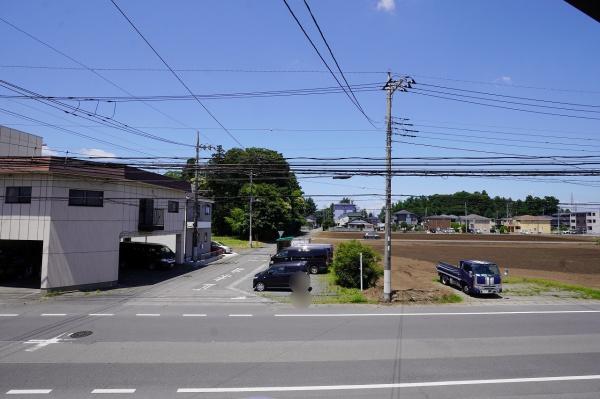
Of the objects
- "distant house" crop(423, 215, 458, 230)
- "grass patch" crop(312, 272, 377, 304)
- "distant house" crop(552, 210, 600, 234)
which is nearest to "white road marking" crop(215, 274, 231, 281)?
"grass patch" crop(312, 272, 377, 304)

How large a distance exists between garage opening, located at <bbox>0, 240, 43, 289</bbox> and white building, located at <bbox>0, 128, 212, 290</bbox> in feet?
2.74

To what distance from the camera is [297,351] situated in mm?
11344

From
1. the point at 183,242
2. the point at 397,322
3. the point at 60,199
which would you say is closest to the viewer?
the point at 397,322

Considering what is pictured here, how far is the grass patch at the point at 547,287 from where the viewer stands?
22.7 m

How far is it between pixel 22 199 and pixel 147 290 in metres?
8.39

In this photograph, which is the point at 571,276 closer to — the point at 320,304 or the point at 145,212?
the point at 320,304

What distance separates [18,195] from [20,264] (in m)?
5.89

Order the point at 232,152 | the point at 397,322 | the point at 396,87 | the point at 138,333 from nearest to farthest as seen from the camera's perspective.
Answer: the point at 138,333
the point at 397,322
the point at 396,87
the point at 232,152

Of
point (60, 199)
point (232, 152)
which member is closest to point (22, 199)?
point (60, 199)

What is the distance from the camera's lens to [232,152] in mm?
Answer: 80688

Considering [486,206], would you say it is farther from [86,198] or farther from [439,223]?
[86,198]

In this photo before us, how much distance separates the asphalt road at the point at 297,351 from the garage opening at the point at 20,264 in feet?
20.2

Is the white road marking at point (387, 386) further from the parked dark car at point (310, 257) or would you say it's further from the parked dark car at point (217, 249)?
the parked dark car at point (217, 249)

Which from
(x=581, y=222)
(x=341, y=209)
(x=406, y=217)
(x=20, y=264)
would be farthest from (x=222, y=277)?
(x=581, y=222)
